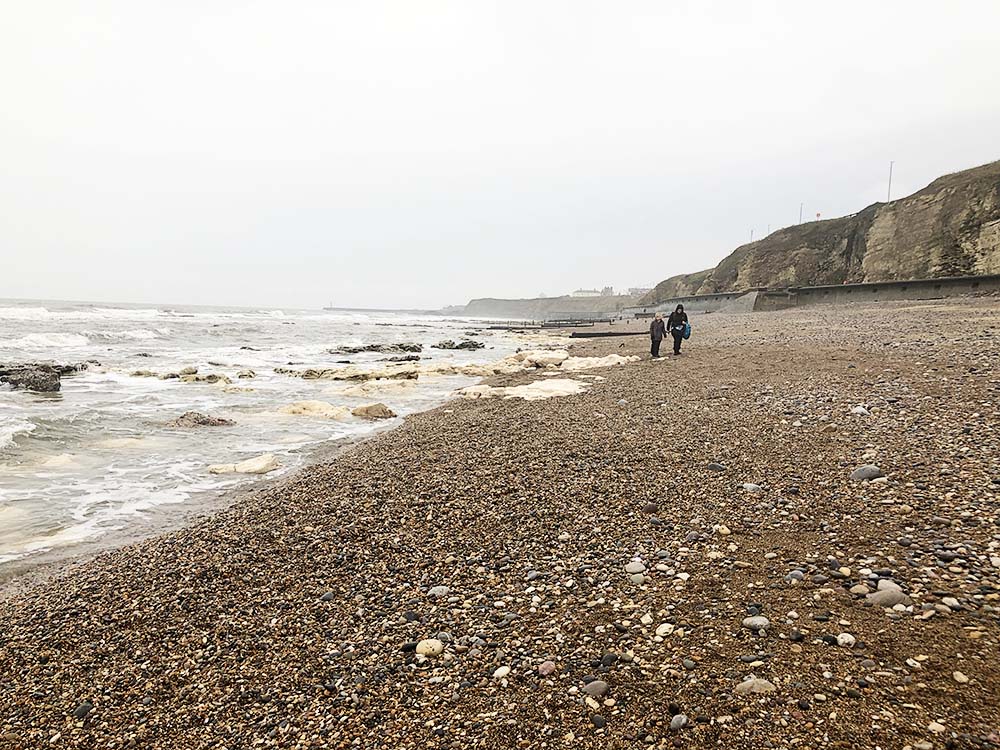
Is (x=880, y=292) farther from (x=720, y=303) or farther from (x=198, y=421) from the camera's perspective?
(x=198, y=421)

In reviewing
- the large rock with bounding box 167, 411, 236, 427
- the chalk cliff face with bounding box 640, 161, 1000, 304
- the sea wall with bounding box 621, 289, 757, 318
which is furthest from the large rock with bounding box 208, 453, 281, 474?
the chalk cliff face with bounding box 640, 161, 1000, 304

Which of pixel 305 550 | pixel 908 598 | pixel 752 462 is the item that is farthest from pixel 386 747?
pixel 752 462

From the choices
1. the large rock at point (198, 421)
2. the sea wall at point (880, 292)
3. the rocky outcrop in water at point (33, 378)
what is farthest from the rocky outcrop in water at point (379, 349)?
the sea wall at point (880, 292)

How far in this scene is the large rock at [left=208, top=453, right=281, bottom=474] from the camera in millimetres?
9273

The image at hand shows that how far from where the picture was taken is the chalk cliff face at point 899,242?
36.2 meters

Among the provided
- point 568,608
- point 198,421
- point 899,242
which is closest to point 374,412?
point 198,421

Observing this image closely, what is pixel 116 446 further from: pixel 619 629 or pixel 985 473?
pixel 985 473

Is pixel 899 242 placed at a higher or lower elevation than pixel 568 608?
higher

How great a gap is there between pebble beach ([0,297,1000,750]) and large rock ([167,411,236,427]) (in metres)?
6.01

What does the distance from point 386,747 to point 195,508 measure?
5994mm

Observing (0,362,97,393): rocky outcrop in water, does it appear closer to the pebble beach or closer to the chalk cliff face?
the pebble beach

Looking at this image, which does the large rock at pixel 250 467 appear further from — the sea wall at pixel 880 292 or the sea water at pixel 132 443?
the sea wall at pixel 880 292

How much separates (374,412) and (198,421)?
14.5ft

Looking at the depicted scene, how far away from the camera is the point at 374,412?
47.0 feet
